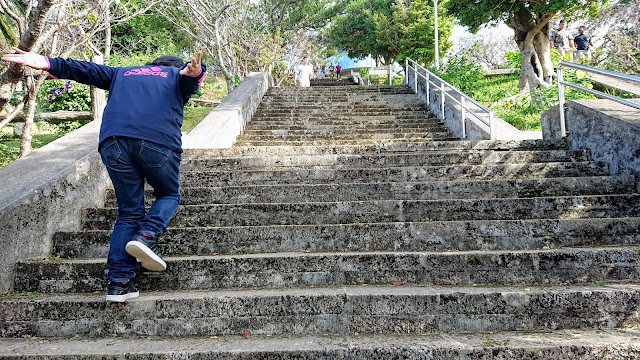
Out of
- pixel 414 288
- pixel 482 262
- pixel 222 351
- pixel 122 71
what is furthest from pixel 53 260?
pixel 482 262

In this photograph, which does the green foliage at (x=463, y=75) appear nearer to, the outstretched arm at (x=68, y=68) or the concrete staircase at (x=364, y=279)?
the concrete staircase at (x=364, y=279)

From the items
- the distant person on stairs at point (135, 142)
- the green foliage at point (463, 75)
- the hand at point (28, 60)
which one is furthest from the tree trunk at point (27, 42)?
the green foliage at point (463, 75)

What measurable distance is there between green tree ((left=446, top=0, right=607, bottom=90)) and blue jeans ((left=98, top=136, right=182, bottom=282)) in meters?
10.2

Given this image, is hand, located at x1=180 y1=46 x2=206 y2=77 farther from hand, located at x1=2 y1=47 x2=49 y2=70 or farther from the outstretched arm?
hand, located at x1=2 y1=47 x2=49 y2=70

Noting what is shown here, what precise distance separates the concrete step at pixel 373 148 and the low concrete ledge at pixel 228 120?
0.60 meters

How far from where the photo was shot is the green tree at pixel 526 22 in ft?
33.5

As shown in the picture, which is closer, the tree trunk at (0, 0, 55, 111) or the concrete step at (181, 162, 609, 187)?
the tree trunk at (0, 0, 55, 111)

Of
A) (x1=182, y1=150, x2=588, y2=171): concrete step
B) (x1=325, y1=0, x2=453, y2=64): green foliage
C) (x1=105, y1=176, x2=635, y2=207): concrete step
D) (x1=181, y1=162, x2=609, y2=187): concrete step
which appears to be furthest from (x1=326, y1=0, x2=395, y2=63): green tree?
(x1=105, y1=176, x2=635, y2=207): concrete step

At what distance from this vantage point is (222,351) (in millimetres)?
1982

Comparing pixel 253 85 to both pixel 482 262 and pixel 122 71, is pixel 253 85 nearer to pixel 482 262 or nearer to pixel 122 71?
pixel 122 71

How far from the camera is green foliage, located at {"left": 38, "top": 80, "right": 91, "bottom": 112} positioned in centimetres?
895

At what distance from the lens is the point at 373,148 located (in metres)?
4.88

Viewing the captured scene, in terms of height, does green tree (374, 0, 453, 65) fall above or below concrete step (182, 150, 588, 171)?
above

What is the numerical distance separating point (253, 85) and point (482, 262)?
7703 millimetres
